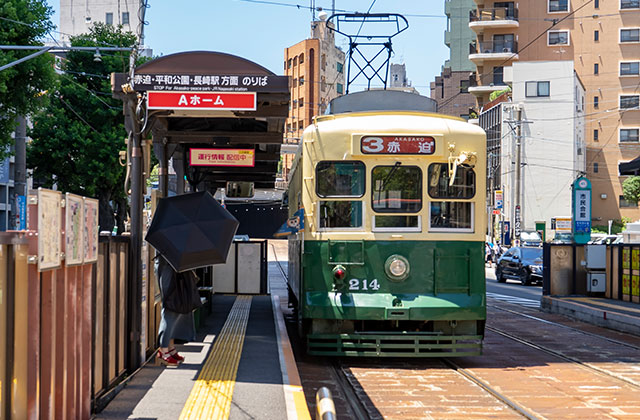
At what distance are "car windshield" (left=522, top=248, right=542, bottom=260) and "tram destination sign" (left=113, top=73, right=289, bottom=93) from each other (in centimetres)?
2639

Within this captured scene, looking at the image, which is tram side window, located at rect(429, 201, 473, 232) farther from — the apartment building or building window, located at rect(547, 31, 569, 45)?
building window, located at rect(547, 31, 569, 45)

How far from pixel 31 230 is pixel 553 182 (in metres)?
57.8

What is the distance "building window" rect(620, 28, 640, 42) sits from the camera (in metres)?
68.3

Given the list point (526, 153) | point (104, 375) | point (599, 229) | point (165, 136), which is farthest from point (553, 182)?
point (104, 375)

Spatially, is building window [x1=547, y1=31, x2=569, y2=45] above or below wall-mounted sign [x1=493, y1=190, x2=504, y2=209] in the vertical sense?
above

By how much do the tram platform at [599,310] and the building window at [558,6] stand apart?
51.6 metres

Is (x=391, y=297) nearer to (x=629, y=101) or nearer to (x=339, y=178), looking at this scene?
(x=339, y=178)

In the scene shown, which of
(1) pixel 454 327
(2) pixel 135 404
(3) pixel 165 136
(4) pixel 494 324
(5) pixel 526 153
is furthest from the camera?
(5) pixel 526 153

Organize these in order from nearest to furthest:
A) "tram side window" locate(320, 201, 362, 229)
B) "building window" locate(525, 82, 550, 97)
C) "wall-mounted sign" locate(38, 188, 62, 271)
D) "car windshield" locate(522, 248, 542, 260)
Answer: "wall-mounted sign" locate(38, 188, 62, 271) → "tram side window" locate(320, 201, 362, 229) → "car windshield" locate(522, 248, 542, 260) → "building window" locate(525, 82, 550, 97)

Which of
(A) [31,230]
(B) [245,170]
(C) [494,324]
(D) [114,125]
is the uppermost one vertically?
(D) [114,125]

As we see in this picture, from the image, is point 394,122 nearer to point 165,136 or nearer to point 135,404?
point 165,136

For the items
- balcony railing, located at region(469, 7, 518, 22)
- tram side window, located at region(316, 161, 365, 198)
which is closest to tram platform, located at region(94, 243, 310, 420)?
tram side window, located at region(316, 161, 365, 198)

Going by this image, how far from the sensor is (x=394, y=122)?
12180 mm

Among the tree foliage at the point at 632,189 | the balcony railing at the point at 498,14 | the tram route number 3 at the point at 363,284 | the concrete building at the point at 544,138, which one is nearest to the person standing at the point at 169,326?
the tram route number 3 at the point at 363,284
